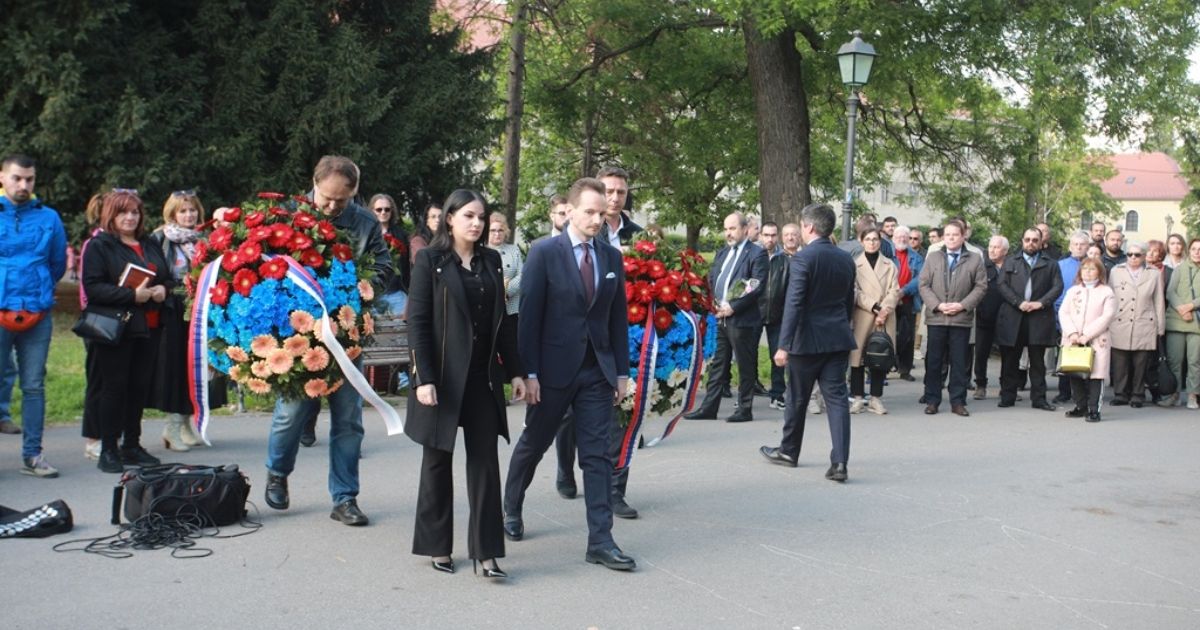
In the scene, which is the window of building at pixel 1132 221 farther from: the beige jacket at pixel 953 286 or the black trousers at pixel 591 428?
the black trousers at pixel 591 428

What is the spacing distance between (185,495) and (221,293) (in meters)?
1.16

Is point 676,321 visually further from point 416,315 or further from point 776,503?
point 416,315

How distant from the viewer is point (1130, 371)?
1449 centimetres

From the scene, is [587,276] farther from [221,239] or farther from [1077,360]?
[1077,360]

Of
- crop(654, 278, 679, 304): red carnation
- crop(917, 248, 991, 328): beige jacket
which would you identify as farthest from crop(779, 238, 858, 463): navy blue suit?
crop(917, 248, 991, 328): beige jacket

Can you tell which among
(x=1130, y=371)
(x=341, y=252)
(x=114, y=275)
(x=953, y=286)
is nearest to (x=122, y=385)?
(x=114, y=275)

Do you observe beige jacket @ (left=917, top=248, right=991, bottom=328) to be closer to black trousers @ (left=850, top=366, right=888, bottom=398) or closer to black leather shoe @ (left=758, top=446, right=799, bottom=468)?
black trousers @ (left=850, top=366, right=888, bottom=398)

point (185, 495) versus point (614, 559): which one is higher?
point (185, 495)

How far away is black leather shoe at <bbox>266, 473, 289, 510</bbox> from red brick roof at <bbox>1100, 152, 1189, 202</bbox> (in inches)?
4830

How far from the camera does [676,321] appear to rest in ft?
25.8

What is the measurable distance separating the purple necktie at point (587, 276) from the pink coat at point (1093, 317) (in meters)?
8.54

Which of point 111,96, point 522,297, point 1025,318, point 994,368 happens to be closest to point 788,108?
point 994,368

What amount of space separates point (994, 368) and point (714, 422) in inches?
311

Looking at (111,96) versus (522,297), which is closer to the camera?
(522,297)
